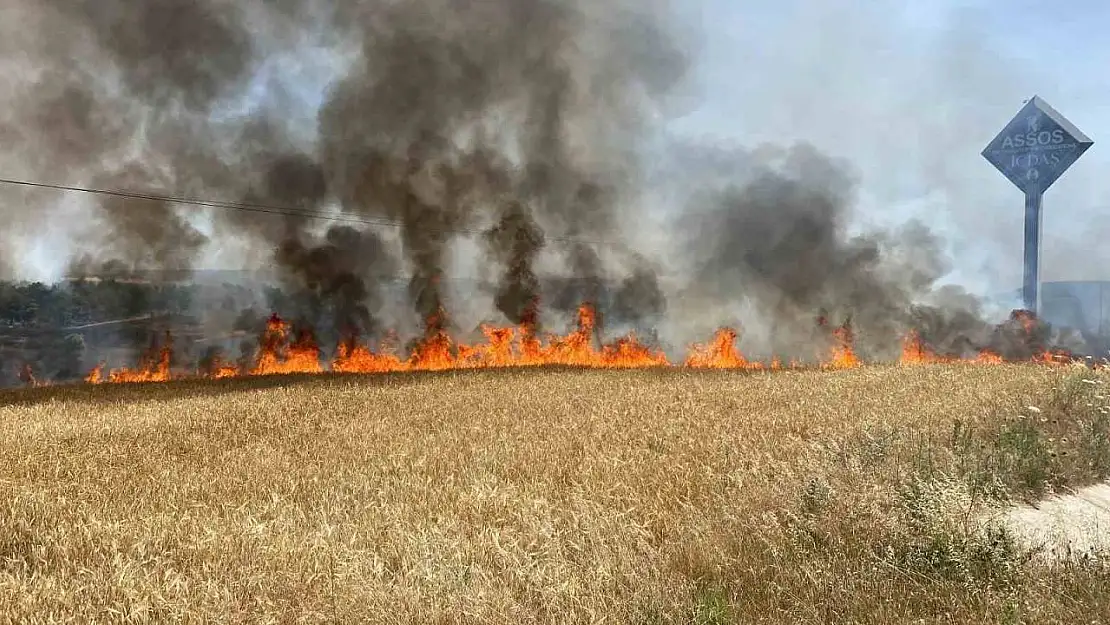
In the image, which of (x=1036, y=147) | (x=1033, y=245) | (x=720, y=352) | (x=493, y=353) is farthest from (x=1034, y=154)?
(x=493, y=353)

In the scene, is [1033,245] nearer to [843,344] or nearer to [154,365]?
[843,344]

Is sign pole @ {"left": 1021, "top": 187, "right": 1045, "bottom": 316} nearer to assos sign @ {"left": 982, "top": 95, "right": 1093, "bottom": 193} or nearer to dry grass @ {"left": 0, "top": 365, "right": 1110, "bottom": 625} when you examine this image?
assos sign @ {"left": 982, "top": 95, "right": 1093, "bottom": 193}

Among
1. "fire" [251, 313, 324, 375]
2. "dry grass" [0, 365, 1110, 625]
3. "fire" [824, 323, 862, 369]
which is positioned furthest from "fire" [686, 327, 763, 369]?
"dry grass" [0, 365, 1110, 625]

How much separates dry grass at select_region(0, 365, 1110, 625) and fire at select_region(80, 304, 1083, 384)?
54.7 feet

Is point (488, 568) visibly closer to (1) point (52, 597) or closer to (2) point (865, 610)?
(2) point (865, 610)

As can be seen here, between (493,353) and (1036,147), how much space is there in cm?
2495

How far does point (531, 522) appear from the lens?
16.0ft

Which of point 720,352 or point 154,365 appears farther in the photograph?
point 720,352

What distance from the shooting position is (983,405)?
1042 centimetres

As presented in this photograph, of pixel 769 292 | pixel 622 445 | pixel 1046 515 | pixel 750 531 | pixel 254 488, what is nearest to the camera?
pixel 750 531

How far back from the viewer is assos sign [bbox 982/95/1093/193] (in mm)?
27969

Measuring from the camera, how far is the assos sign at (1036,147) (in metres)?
28.0

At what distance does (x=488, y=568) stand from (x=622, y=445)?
4.07 m

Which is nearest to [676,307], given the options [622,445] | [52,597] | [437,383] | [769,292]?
[769,292]
